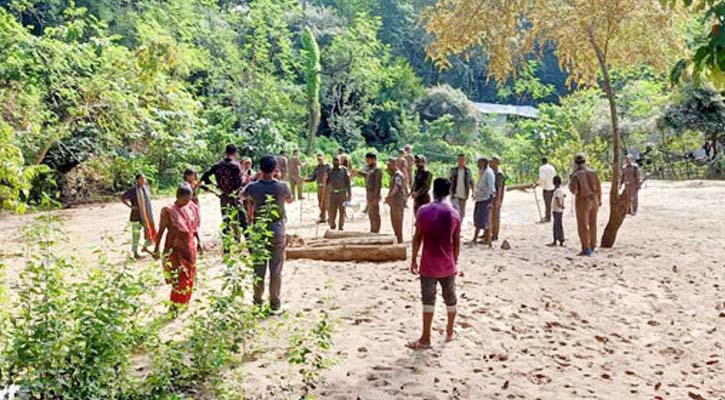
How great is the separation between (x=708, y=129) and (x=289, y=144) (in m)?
18.2

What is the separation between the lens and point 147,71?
17281 mm

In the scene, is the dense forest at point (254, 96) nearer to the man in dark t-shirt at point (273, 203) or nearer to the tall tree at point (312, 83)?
the tall tree at point (312, 83)

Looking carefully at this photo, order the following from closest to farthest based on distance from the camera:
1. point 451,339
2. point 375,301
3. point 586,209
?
1. point 451,339
2. point 375,301
3. point 586,209

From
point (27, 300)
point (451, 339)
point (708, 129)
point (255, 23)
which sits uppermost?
point (255, 23)

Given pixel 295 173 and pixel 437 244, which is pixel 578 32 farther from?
pixel 295 173

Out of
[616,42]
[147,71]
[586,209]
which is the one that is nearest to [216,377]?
[586,209]

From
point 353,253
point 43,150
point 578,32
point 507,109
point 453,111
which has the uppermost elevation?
point 507,109

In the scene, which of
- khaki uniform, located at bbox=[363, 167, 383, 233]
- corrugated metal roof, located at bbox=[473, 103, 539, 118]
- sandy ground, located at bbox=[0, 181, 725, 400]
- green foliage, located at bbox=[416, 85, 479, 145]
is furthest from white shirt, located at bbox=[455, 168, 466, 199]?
corrugated metal roof, located at bbox=[473, 103, 539, 118]

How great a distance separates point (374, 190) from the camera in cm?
1193

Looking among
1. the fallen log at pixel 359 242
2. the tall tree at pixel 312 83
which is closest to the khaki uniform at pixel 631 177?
the fallen log at pixel 359 242

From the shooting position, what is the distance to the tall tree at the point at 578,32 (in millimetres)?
10867

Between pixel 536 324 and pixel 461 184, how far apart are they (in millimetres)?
4913

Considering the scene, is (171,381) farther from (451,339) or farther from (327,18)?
(327,18)

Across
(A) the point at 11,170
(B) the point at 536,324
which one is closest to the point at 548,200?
(B) the point at 536,324
